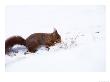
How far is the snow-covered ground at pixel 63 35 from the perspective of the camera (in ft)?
4.73

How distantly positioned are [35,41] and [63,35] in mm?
175

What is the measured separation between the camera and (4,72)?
1436mm

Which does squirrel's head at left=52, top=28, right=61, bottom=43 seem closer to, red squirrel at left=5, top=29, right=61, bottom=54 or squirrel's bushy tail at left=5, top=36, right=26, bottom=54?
red squirrel at left=5, top=29, right=61, bottom=54

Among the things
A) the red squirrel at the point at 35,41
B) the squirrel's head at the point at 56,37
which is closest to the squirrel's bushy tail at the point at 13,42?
the red squirrel at the point at 35,41

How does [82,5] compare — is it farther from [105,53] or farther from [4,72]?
[4,72]

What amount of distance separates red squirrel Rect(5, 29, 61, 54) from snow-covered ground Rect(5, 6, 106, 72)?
0.02 m

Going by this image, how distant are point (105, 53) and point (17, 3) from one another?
62 centimetres

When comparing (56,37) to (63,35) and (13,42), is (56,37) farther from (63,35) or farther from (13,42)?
(13,42)

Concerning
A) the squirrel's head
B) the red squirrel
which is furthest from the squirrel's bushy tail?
the squirrel's head

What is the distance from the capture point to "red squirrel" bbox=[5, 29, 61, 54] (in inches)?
56.5

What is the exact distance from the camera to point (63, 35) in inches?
56.7

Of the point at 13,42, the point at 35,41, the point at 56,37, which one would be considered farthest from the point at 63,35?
the point at 13,42

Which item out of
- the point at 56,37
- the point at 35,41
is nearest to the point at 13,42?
the point at 35,41

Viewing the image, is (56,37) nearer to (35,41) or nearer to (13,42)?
(35,41)
